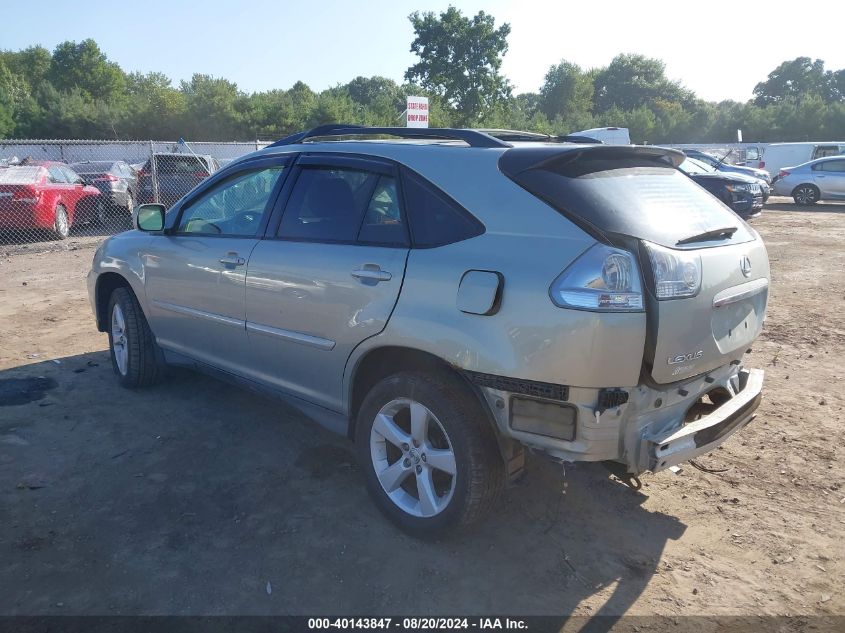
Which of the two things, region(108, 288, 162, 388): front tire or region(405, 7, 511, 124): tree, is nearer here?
region(108, 288, 162, 388): front tire

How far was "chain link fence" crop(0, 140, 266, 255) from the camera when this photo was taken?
12.4m

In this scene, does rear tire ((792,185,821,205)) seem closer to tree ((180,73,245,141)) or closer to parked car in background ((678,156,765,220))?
parked car in background ((678,156,765,220))

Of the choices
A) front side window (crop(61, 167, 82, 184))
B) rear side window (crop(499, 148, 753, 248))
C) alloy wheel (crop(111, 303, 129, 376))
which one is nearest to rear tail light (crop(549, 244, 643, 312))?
rear side window (crop(499, 148, 753, 248))

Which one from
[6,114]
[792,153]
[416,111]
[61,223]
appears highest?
[6,114]

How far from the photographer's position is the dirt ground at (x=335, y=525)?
2.83m

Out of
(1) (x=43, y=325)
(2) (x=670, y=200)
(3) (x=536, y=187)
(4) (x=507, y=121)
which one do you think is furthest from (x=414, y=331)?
(4) (x=507, y=121)

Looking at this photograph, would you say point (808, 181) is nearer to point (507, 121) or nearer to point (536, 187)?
point (507, 121)

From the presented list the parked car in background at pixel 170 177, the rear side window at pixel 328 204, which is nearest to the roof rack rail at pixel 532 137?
the rear side window at pixel 328 204

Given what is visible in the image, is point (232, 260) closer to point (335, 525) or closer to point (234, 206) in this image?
point (234, 206)

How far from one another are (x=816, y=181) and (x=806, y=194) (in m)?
0.48

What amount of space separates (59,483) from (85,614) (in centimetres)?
126

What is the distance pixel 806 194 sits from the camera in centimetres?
2172

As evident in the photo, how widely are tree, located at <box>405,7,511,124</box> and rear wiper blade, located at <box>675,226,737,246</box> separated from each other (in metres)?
34.2

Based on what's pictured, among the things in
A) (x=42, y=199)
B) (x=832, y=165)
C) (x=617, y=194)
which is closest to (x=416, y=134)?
(x=617, y=194)
